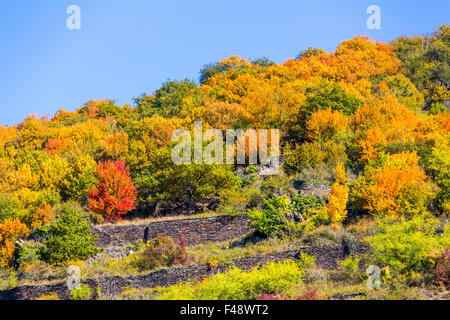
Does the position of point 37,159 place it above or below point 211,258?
above

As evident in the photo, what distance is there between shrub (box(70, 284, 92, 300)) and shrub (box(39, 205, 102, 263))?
508 cm

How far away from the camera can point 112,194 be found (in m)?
45.6

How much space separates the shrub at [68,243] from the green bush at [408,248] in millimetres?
17033

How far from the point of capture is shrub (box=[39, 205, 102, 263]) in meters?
35.3

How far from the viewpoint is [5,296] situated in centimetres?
3188

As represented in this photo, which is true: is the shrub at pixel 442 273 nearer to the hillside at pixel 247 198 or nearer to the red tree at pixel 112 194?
the hillside at pixel 247 198

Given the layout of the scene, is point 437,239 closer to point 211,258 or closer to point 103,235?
point 211,258

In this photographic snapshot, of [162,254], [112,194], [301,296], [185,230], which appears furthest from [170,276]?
[112,194]

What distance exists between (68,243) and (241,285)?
13117mm

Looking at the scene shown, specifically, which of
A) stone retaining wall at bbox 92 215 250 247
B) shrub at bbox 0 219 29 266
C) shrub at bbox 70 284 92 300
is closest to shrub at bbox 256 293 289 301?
shrub at bbox 70 284 92 300

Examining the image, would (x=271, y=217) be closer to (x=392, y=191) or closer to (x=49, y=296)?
(x=392, y=191)
